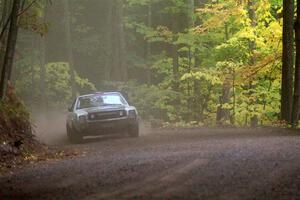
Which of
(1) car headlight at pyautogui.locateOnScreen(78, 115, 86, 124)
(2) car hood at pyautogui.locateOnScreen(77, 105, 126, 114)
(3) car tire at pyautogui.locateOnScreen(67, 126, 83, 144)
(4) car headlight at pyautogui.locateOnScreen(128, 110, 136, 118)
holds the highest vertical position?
(2) car hood at pyautogui.locateOnScreen(77, 105, 126, 114)

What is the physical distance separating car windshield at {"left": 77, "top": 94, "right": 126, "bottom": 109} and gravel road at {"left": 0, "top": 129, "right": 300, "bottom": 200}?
20.4 ft

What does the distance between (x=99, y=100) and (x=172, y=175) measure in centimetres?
1101

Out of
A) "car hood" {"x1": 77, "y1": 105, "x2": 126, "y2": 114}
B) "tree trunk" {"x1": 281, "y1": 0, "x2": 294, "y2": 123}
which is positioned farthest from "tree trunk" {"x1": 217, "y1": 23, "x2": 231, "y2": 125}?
"car hood" {"x1": 77, "y1": 105, "x2": 126, "y2": 114}

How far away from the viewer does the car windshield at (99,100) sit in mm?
19703

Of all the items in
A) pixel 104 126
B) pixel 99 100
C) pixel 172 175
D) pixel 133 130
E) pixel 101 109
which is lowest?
pixel 133 130

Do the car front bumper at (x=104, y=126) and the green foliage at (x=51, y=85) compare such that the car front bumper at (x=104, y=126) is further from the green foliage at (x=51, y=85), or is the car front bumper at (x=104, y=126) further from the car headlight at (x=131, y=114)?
the green foliage at (x=51, y=85)

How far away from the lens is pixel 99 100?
65.7ft

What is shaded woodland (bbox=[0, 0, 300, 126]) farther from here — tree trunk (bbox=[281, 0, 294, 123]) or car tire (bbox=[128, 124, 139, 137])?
car tire (bbox=[128, 124, 139, 137])

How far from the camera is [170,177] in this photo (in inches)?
360

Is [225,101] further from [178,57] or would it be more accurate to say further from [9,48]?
[9,48]

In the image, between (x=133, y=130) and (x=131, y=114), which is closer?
(x=131, y=114)

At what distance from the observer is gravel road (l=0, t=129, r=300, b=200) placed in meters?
7.91

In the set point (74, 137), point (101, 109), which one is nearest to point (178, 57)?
point (101, 109)

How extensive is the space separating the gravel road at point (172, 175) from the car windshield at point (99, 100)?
20.4ft
